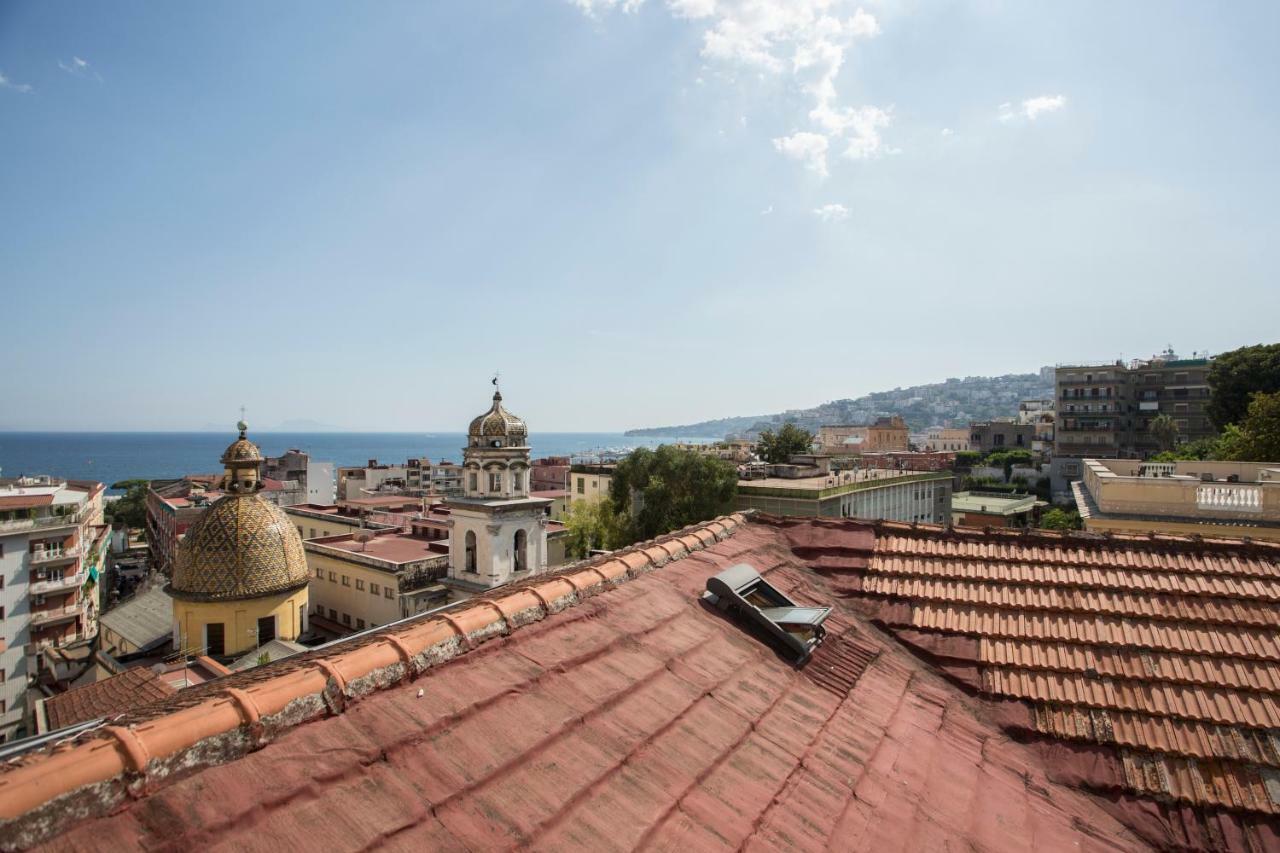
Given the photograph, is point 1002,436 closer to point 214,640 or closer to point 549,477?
point 549,477

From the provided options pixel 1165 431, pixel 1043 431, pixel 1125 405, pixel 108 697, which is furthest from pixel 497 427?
pixel 1043 431

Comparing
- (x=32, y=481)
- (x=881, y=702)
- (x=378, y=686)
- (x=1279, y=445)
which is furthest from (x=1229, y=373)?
(x=32, y=481)

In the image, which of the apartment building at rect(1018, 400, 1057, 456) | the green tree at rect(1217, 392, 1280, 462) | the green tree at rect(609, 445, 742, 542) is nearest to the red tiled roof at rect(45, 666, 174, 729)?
the green tree at rect(609, 445, 742, 542)

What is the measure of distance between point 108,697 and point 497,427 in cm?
1394

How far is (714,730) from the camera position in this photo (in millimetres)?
3496

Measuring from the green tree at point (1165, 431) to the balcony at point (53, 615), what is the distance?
82.9 meters

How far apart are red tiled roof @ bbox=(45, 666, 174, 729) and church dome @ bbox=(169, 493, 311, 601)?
430 centimetres

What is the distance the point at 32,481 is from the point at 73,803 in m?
61.0

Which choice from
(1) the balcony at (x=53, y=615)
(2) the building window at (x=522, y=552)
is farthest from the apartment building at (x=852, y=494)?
(1) the balcony at (x=53, y=615)

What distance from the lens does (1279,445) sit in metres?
27.1

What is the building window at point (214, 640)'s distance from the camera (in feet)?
71.6

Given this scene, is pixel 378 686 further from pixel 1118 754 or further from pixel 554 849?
pixel 1118 754

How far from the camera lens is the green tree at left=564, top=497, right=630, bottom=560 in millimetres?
34750

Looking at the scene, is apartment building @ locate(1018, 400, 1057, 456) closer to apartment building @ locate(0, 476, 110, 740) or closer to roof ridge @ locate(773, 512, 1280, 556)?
roof ridge @ locate(773, 512, 1280, 556)
